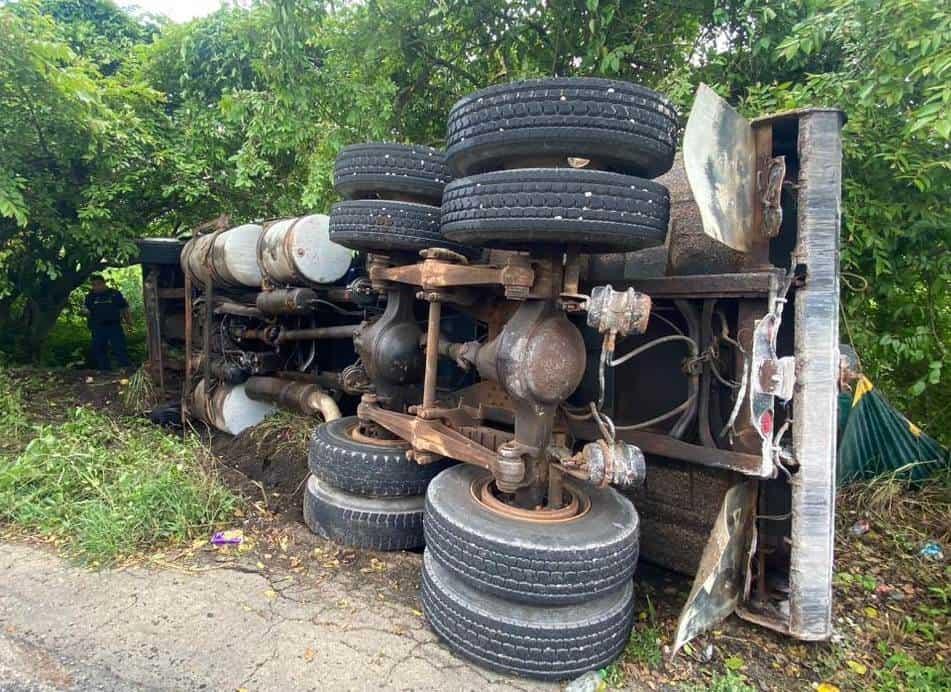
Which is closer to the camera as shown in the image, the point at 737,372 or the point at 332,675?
the point at 332,675

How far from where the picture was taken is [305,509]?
11.2 ft

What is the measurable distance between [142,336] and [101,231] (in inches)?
171

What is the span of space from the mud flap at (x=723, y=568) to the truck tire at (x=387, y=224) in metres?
1.90

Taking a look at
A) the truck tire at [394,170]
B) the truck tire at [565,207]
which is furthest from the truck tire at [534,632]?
the truck tire at [394,170]

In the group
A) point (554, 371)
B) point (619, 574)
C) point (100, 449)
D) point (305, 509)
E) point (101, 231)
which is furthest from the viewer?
point (101, 231)

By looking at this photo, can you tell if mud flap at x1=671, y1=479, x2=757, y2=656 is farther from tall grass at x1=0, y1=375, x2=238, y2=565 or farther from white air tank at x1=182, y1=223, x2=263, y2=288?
white air tank at x1=182, y1=223, x2=263, y2=288

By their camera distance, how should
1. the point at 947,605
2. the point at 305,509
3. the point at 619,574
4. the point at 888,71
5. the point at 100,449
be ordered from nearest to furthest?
the point at 619,574, the point at 947,605, the point at 888,71, the point at 305,509, the point at 100,449

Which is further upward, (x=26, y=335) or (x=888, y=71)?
(x=888, y=71)

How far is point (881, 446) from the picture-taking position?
3.89 metres

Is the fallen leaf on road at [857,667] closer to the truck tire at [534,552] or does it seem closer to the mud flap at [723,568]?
the mud flap at [723,568]

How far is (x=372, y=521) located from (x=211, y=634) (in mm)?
942

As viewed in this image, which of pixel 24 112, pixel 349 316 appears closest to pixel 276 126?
pixel 349 316

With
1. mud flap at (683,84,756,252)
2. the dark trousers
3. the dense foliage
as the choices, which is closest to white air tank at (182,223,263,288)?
the dense foliage

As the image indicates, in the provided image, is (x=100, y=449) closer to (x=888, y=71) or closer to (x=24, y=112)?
(x=24, y=112)
